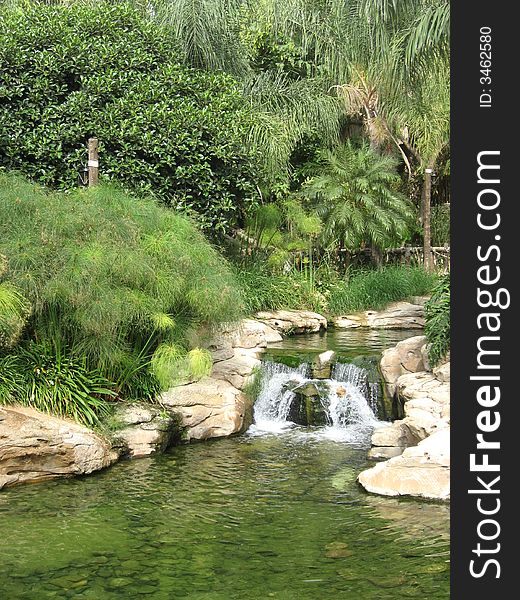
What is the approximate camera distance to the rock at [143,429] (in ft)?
28.1

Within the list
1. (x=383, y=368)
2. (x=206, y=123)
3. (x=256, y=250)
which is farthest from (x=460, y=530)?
(x=256, y=250)

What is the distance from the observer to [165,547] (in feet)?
20.0

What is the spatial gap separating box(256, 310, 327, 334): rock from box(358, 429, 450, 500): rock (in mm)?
6971

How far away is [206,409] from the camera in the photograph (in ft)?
31.1

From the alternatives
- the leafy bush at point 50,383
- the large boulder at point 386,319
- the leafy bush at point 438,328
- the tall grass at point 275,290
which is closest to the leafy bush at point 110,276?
the leafy bush at point 50,383

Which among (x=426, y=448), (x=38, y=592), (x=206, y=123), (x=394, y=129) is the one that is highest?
(x=394, y=129)

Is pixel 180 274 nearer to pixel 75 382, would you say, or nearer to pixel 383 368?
pixel 75 382

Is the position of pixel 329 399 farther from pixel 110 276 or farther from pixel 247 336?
pixel 110 276

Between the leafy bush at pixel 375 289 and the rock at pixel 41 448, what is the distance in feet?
29.6

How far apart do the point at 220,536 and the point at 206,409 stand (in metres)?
3.25

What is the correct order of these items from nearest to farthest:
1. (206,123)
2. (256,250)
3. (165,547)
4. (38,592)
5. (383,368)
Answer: (38,592) < (165,547) < (383,368) < (206,123) < (256,250)

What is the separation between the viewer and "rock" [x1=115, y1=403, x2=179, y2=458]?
8.56 metres

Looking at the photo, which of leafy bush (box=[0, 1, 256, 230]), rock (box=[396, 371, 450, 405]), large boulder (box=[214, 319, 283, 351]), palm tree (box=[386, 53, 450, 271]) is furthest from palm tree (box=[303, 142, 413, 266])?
rock (box=[396, 371, 450, 405])

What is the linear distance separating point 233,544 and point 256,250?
10707 millimetres
